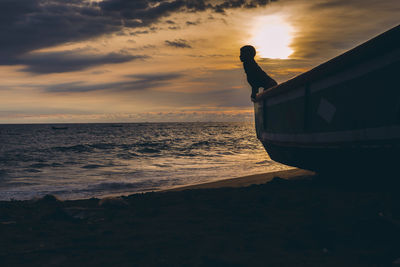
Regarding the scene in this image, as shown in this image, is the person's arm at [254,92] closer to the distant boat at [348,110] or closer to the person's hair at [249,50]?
the person's hair at [249,50]

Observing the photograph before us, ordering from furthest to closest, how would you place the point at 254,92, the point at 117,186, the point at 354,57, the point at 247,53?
1. the point at 117,186
2. the point at 254,92
3. the point at 247,53
4. the point at 354,57

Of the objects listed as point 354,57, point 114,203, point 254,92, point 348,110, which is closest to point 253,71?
point 254,92

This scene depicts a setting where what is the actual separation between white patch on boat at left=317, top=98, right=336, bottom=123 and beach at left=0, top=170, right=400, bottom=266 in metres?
0.97

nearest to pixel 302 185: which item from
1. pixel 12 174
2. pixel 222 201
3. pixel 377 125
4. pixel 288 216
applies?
pixel 222 201

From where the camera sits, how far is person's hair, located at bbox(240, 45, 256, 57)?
8.40 meters

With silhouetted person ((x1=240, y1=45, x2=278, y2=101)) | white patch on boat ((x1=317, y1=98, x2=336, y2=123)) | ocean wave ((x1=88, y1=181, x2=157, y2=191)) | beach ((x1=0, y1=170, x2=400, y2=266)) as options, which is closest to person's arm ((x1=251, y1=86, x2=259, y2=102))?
silhouetted person ((x1=240, y1=45, x2=278, y2=101))

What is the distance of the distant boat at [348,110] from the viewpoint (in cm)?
361

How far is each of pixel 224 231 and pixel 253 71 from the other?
5.60 m

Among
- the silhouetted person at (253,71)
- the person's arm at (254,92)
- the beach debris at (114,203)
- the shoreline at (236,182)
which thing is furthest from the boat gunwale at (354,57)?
the beach debris at (114,203)

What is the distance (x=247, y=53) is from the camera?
838 centimetres

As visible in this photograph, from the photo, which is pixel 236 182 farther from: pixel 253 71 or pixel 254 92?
pixel 253 71

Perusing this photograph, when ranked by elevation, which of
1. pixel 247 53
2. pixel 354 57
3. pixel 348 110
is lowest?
pixel 348 110

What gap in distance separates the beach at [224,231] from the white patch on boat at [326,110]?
970 mm

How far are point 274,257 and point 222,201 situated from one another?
2560mm
